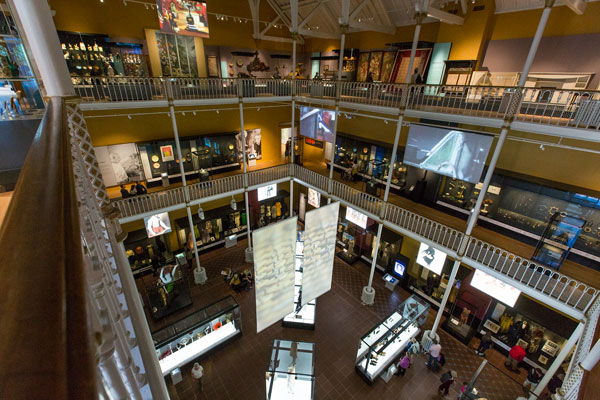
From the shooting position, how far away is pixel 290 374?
8297 mm

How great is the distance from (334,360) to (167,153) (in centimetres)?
1130

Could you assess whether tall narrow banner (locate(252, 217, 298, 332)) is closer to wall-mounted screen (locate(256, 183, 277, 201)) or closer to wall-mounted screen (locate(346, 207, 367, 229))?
wall-mounted screen (locate(346, 207, 367, 229))

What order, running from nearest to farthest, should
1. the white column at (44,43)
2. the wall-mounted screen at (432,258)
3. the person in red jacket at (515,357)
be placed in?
the white column at (44,43)
the person in red jacket at (515,357)
the wall-mounted screen at (432,258)

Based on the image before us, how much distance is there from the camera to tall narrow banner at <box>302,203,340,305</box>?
29.4ft

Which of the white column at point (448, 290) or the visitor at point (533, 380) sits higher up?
the white column at point (448, 290)

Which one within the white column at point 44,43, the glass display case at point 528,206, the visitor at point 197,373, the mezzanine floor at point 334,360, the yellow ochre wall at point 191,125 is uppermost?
the white column at point 44,43

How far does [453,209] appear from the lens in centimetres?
1184

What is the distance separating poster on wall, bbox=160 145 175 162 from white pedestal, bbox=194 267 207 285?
539 cm

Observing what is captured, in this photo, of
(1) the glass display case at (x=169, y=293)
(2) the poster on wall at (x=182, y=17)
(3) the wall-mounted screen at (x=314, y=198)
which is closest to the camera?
(1) the glass display case at (x=169, y=293)

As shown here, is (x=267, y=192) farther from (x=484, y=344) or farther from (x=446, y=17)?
(x=484, y=344)

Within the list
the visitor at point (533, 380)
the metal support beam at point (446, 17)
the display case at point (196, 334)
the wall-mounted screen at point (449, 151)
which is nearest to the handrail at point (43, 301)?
the display case at point (196, 334)

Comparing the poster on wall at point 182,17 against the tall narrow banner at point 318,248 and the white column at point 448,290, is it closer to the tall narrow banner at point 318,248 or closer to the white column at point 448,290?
the tall narrow banner at point 318,248

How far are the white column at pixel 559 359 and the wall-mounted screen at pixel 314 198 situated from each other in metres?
10.8

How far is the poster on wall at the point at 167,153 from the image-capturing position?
1355 cm
